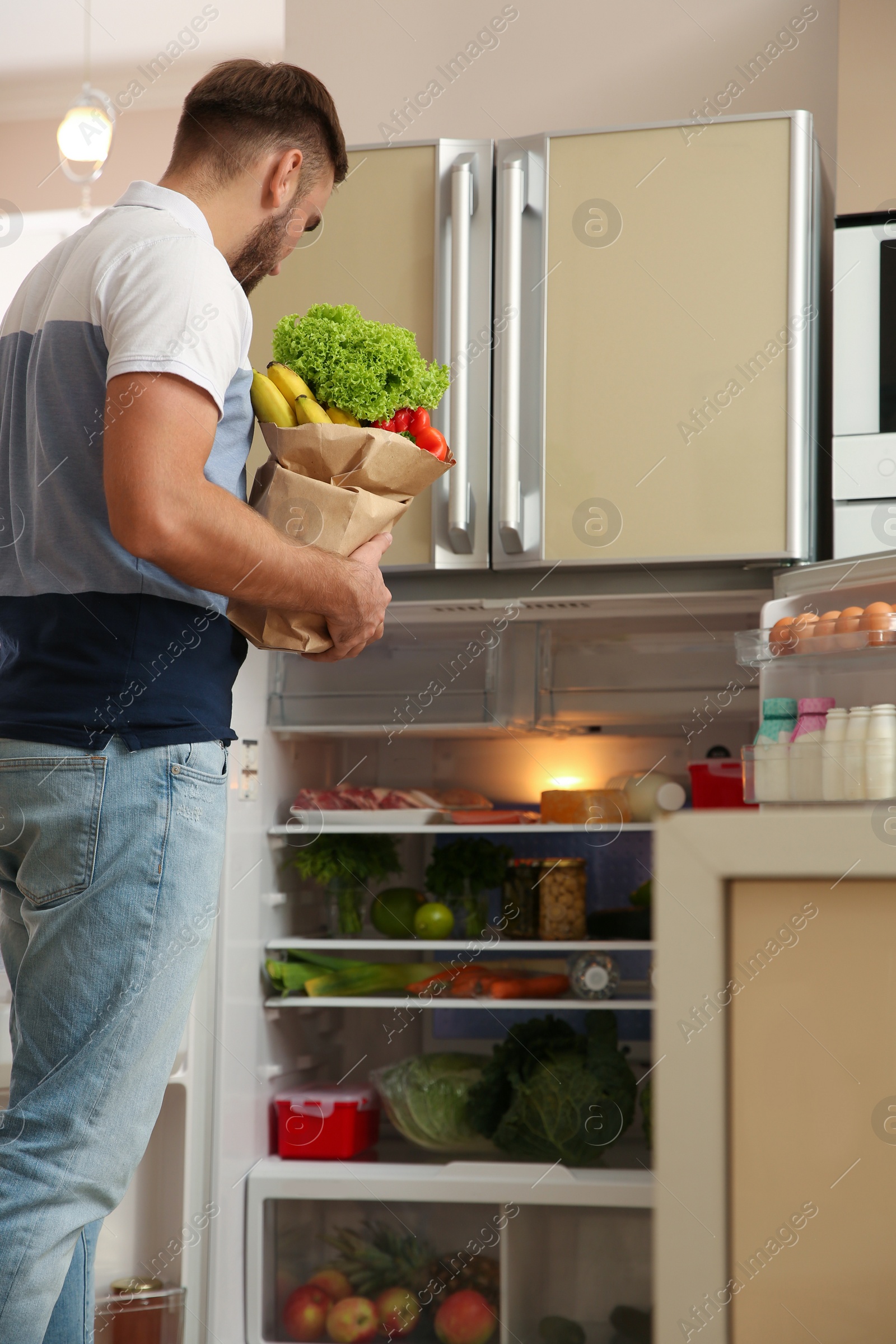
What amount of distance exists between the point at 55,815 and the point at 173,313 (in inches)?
16.4

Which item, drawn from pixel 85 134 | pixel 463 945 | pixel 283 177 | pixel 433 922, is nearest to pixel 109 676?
pixel 283 177

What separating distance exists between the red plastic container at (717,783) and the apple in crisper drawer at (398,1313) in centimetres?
91

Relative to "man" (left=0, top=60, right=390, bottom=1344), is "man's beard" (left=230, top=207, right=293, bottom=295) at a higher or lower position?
higher

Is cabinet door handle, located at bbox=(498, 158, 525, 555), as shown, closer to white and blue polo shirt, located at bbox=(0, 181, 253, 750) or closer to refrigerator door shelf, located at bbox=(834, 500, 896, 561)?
refrigerator door shelf, located at bbox=(834, 500, 896, 561)

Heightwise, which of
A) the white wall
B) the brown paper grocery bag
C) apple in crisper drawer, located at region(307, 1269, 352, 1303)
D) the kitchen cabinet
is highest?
the white wall

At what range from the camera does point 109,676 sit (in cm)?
96

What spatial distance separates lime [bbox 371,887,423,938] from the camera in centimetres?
202

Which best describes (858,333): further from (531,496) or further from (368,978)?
(368,978)

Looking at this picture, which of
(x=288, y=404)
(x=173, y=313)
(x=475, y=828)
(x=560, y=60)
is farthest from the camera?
(x=560, y=60)

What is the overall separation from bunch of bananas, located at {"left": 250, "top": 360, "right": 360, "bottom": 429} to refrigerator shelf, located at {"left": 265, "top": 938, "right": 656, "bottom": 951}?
0.90 meters

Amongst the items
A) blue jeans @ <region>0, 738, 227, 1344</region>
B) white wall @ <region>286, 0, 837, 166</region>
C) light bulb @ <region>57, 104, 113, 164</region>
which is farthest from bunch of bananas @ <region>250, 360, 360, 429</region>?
light bulb @ <region>57, 104, 113, 164</region>

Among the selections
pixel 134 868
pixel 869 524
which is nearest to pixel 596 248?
pixel 869 524

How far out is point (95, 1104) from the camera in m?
0.91

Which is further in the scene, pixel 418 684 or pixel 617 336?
pixel 418 684
